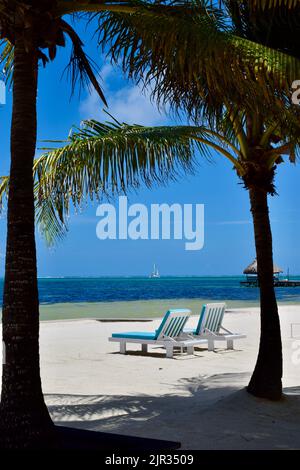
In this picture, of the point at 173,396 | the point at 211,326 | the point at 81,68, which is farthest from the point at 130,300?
the point at 81,68

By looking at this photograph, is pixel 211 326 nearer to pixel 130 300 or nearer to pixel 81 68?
pixel 81 68

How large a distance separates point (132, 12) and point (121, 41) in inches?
13.8

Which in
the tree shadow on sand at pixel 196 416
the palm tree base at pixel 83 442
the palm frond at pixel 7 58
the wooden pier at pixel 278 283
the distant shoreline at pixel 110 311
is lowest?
the distant shoreline at pixel 110 311

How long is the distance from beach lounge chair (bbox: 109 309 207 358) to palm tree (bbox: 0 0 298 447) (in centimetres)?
702


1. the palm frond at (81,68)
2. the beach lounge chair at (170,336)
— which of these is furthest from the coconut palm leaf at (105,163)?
the beach lounge chair at (170,336)

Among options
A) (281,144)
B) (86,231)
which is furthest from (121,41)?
(86,231)

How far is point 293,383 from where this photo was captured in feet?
31.4

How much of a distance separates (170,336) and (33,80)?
797 cm

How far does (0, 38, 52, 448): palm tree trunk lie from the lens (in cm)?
521

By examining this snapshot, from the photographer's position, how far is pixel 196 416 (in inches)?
275

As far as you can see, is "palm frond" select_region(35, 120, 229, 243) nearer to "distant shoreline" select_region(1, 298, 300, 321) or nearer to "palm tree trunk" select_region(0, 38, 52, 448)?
"palm tree trunk" select_region(0, 38, 52, 448)

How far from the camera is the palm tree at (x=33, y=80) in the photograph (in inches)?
206

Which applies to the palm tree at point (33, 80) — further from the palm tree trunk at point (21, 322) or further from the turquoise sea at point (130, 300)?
the turquoise sea at point (130, 300)
